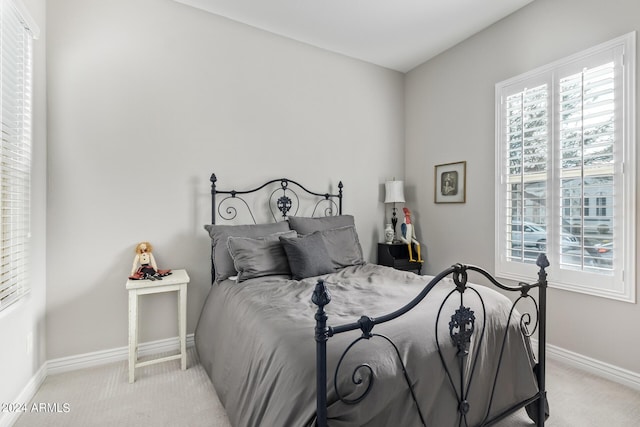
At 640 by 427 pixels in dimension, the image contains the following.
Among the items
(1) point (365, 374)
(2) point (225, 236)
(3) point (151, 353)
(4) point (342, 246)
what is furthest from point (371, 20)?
(3) point (151, 353)

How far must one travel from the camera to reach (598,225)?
231 cm

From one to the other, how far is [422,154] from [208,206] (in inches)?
99.8

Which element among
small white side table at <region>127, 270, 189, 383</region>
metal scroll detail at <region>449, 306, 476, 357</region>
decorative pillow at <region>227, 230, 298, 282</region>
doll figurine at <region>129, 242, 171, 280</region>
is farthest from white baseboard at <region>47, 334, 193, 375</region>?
metal scroll detail at <region>449, 306, 476, 357</region>

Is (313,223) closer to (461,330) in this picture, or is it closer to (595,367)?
(461,330)

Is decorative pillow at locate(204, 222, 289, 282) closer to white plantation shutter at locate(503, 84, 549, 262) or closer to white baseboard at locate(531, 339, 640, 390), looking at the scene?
white plantation shutter at locate(503, 84, 549, 262)

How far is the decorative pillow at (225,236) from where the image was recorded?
2511mm

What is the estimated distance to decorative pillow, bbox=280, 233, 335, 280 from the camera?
7.98ft

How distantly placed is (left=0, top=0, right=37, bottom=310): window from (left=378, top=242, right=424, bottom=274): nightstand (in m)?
3.08

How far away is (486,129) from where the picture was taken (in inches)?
124

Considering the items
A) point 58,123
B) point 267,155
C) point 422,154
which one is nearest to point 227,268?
point 267,155

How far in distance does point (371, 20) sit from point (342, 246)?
2129 millimetres

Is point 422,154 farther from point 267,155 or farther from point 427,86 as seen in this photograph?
point 267,155

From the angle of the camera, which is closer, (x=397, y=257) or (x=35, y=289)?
(x=35, y=289)

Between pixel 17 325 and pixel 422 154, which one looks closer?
pixel 17 325
